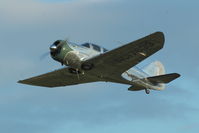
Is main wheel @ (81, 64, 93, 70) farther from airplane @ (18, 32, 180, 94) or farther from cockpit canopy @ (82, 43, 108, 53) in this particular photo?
cockpit canopy @ (82, 43, 108, 53)

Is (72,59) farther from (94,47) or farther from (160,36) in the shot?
(160,36)

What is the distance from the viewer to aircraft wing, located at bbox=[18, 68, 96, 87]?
36.6 m

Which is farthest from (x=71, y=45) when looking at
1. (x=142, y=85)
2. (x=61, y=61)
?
(x=142, y=85)

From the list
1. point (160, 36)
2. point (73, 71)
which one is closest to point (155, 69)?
point (73, 71)

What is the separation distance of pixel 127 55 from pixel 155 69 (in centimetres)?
947

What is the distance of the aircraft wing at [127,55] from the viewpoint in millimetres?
31391

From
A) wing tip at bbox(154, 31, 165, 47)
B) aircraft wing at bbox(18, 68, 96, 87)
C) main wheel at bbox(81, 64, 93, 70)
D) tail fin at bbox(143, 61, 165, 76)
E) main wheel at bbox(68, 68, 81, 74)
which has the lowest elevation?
wing tip at bbox(154, 31, 165, 47)

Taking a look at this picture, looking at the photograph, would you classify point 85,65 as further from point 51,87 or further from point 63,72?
point 51,87

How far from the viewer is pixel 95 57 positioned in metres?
32.7

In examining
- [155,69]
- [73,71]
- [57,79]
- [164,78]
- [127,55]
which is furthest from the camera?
[155,69]

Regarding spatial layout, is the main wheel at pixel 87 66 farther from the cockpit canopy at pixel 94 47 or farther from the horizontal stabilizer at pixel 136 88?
the horizontal stabilizer at pixel 136 88

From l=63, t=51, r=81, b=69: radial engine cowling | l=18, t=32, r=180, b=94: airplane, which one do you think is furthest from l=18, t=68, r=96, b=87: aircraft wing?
l=63, t=51, r=81, b=69: radial engine cowling

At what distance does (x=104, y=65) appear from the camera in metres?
33.6

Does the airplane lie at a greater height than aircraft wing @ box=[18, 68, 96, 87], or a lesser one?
lesser
